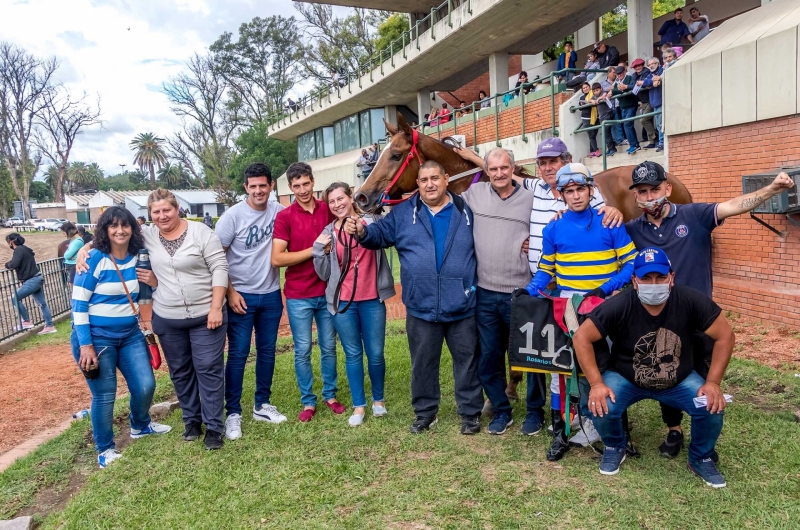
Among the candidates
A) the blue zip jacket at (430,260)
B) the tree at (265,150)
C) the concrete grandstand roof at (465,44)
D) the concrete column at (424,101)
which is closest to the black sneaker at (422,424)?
the blue zip jacket at (430,260)

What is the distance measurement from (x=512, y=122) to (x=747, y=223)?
26.1 feet

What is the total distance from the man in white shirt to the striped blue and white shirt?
754 mm

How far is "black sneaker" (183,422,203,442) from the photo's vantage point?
4824mm

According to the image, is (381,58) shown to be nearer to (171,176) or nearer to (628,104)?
(628,104)

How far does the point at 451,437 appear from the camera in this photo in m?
4.54

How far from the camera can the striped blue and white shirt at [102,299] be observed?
4.29 metres

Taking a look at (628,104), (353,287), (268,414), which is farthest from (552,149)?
(628,104)

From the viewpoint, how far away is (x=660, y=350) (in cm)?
356

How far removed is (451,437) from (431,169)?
6.68 ft

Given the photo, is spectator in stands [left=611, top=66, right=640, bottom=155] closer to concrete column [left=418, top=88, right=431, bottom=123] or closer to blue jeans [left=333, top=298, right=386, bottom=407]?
blue jeans [left=333, top=298, right=386, bottom=407]

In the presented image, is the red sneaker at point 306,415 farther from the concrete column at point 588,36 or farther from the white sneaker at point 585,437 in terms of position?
the concrete column at point 588,36

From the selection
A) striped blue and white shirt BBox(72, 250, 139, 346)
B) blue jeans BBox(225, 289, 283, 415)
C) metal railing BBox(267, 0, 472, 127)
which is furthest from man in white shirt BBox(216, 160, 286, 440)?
metal railing BBox(267, 0, 472, 127)

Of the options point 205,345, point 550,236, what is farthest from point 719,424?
point 205,345

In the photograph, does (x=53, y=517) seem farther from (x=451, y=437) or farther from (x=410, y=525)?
(x=451, y=437)
